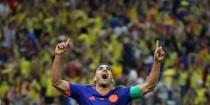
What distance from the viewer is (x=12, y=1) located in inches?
868

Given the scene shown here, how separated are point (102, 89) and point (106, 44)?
9.55m

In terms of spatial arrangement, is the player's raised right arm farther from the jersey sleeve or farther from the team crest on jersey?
the jersey sleeve

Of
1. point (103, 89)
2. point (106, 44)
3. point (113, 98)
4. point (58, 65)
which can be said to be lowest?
point (113, 98)

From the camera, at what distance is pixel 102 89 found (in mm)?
10281

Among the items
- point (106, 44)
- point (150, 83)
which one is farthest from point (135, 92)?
point (106, 44)

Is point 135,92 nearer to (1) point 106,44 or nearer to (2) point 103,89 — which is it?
(2) point 103,89

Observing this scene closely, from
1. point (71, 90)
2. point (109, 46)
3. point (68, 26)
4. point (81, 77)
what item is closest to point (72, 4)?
point (68, 26)

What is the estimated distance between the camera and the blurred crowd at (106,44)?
59.8 ft

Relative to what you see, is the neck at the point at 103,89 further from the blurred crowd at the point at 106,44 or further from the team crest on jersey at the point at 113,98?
the blurred crowd at the point at 106,44

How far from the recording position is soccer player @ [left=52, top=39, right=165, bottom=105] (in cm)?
1014

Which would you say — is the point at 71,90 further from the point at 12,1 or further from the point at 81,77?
the point at 12,1

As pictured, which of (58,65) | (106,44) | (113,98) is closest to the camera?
(58,65)

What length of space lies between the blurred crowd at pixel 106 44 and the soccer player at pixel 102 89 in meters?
6.82

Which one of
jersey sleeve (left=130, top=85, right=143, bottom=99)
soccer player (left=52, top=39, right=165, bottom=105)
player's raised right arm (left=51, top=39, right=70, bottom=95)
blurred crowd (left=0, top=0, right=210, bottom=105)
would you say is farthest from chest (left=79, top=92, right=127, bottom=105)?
blurred crowd (left=0, top=0, right=210, bottom=105)
